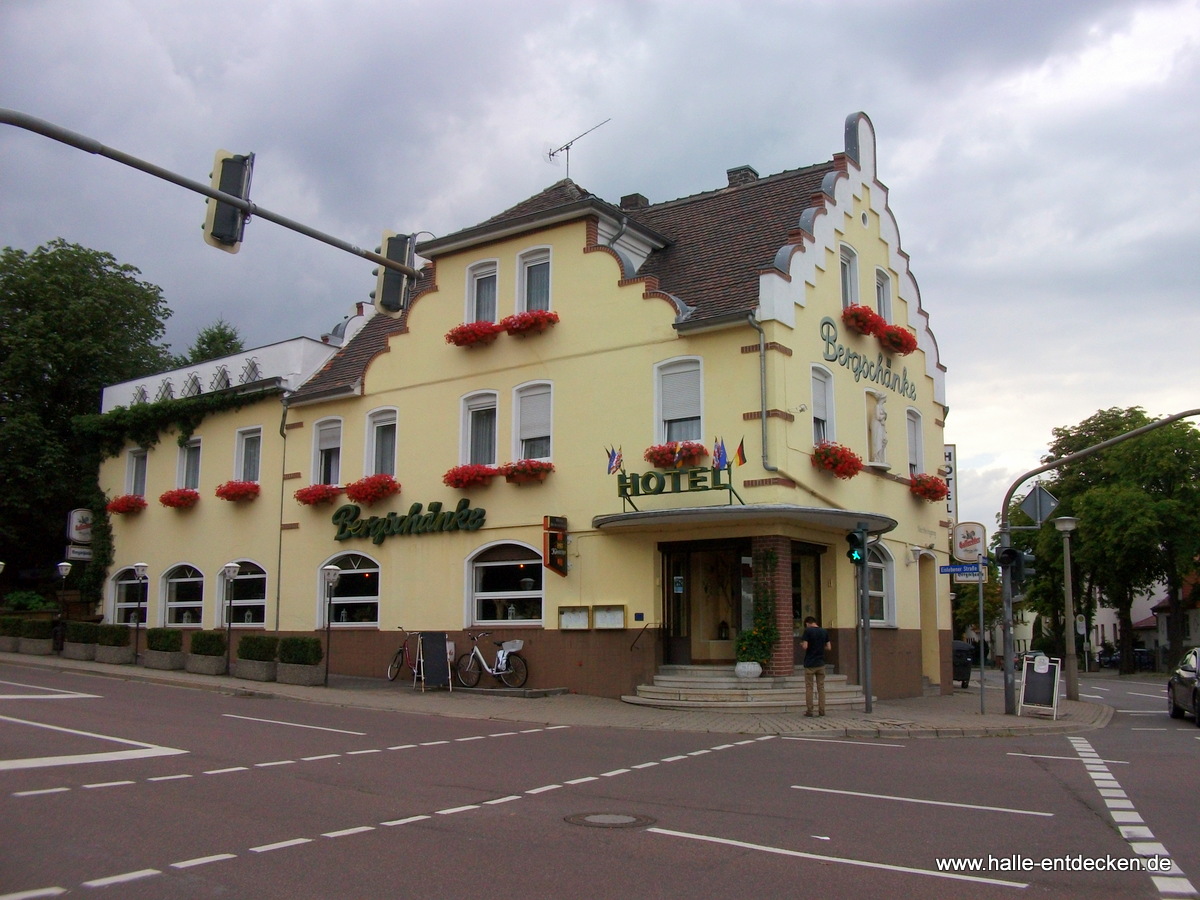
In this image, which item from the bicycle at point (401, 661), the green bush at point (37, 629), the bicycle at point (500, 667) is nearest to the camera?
the bicycle at point (500, 667)

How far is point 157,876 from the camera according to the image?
23.3 ft

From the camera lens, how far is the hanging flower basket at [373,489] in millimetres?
25470

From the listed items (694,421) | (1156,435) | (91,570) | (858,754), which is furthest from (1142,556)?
(91,570)

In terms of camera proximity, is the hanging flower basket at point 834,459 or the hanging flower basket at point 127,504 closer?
the hanging flower basket at point 834,459

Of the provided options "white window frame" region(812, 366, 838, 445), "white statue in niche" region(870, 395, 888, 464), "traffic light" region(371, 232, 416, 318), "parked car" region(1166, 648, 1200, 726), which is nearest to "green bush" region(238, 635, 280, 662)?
"white window frame" region(812, 366, 838, 445)

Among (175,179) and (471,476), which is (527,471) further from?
(175,179)

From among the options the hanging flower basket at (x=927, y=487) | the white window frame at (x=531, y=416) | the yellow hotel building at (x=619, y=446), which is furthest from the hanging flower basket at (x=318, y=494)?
the hanging flower basket at (x=927, y=487)

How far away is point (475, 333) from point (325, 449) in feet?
19.8

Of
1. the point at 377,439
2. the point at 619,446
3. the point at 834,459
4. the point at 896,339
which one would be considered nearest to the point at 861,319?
the point at 896,339

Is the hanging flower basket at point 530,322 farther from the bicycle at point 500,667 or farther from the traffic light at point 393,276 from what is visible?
the traffic light at point 393,276

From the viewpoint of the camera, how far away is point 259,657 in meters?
23.6

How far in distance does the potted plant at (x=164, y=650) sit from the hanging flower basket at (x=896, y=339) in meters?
17.8

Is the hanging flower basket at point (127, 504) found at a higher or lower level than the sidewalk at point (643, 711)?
higher

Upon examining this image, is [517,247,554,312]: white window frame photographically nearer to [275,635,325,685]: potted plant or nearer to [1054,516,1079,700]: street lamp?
[275,635,325,685]: potted plant
